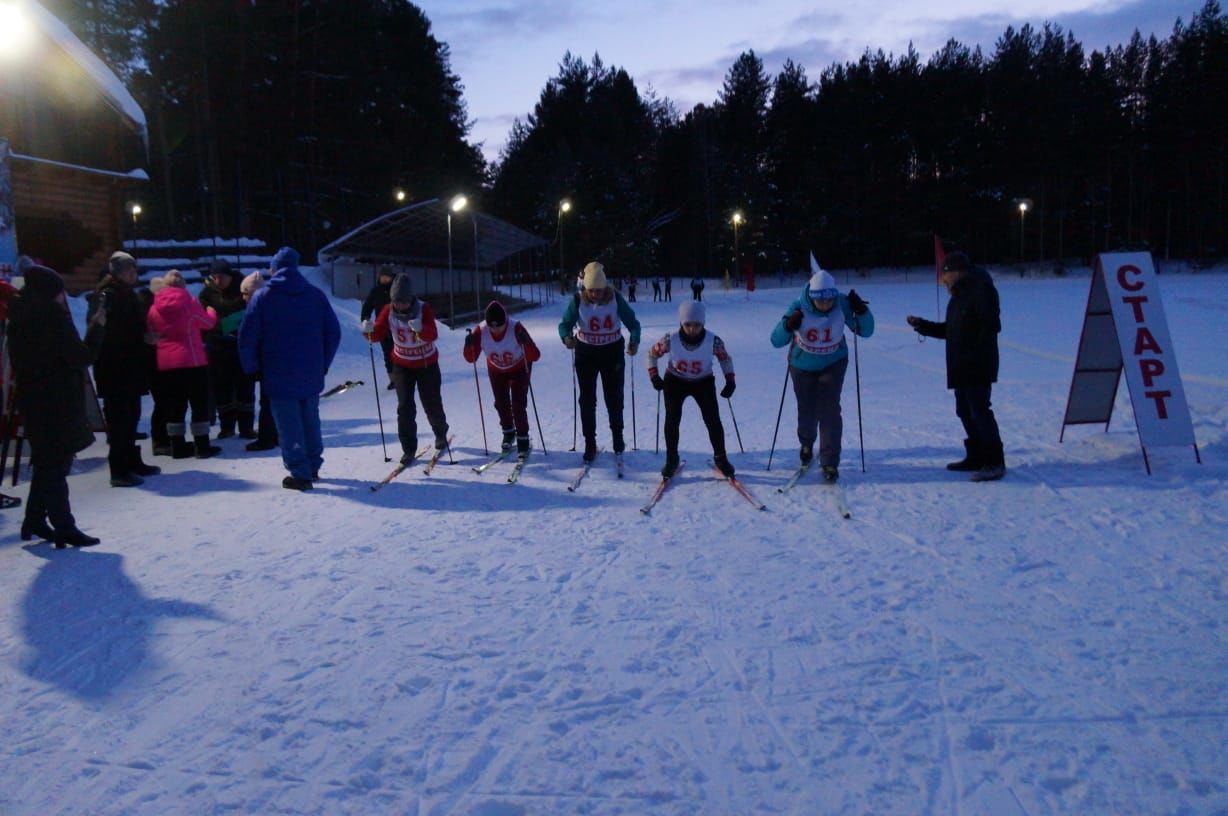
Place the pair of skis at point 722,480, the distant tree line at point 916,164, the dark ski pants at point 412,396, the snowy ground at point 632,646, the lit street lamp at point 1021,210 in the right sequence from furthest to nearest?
the distant tree line at point 916,164, the lit street lamp at point 1021,210, the dark ski pants at point 412,396, the pair of skis at point 722,480, the snowy ground at point 632,646

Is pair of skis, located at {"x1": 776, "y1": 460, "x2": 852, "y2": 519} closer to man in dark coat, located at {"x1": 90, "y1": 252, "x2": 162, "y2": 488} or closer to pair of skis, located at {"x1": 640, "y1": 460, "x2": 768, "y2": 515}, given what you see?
pair of skis, located at {"x1": 640, "y1": 460, "x2": 768, "y2": 515}

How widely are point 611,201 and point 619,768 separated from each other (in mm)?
64584

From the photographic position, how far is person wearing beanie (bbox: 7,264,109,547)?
5.38m

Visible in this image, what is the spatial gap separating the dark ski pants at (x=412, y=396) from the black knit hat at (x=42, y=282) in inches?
112

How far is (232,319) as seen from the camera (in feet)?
30.1

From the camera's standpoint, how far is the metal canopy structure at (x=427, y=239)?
82.2 feet

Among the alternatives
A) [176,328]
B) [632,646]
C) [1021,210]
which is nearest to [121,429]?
[176,328]

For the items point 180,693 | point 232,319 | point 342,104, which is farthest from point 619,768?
point 342,104

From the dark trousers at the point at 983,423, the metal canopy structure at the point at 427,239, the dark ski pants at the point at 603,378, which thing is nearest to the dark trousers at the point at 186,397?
the dark ski pants at the point at 603,378

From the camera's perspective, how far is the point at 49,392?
542 cm

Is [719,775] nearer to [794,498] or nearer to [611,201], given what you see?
[794,498]

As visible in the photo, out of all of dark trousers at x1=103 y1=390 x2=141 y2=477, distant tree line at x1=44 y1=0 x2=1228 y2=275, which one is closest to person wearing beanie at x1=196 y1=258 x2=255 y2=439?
dark trousers at x1=103 y1=390 x2=141 y2=477

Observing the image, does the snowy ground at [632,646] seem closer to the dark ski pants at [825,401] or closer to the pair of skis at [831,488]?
the pair of skis at [831,488]

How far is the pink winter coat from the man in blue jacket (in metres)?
1.56
